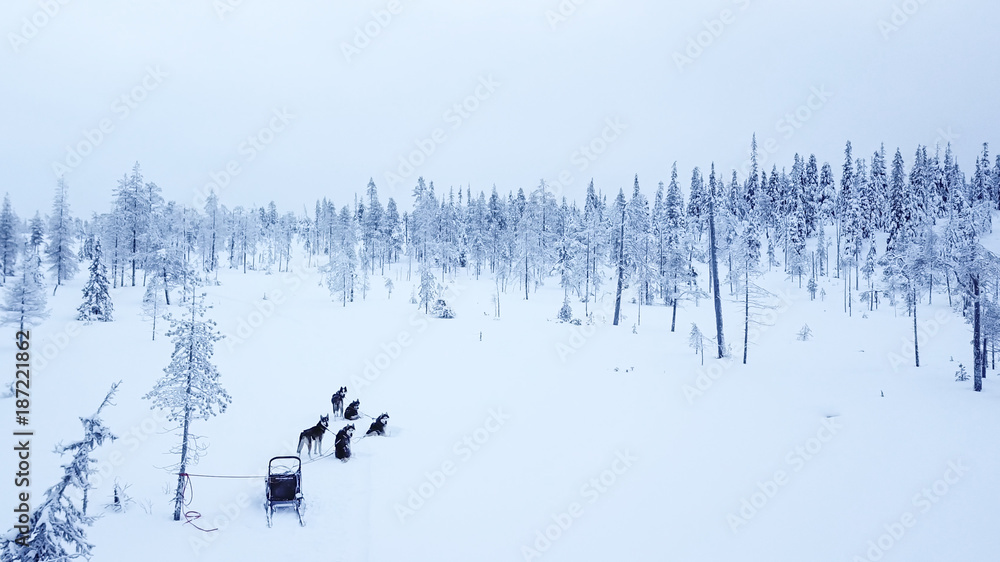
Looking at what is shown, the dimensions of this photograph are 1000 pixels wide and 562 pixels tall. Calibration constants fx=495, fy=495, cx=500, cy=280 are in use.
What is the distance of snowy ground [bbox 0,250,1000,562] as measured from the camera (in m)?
10.3

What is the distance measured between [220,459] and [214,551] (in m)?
5.46

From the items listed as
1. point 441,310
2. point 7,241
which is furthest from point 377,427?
point 7,241

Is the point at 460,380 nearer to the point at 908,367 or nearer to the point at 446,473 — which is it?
the point at 446,473

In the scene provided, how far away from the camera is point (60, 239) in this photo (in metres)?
54.2

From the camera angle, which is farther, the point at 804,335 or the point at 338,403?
the point at 804,335

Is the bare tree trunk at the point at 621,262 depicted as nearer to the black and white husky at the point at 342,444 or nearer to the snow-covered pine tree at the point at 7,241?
the black and white husky at the point at 342,444

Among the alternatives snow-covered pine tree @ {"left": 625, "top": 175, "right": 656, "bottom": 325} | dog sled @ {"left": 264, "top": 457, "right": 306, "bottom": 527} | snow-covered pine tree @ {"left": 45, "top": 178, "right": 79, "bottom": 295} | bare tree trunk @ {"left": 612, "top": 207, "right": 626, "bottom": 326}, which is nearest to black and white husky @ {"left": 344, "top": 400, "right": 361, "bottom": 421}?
dog sled @ {"left": 264, "top": 457, "right": 306, "bottom": 527}

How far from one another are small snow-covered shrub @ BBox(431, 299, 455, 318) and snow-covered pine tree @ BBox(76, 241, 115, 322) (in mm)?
26027

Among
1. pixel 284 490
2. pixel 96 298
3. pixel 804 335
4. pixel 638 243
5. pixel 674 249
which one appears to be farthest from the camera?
pixel 638 243

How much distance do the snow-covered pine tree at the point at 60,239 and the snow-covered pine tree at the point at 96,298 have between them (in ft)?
66.1

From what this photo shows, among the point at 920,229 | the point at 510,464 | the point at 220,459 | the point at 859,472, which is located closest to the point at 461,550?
the point at 510,464

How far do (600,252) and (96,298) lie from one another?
5364cm

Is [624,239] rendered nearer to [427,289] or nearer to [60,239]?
[427,289]

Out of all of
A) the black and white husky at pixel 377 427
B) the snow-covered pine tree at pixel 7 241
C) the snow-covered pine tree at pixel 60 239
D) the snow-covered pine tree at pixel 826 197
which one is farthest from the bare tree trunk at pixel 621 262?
the snow-covered pine tree at pixel 7 241
